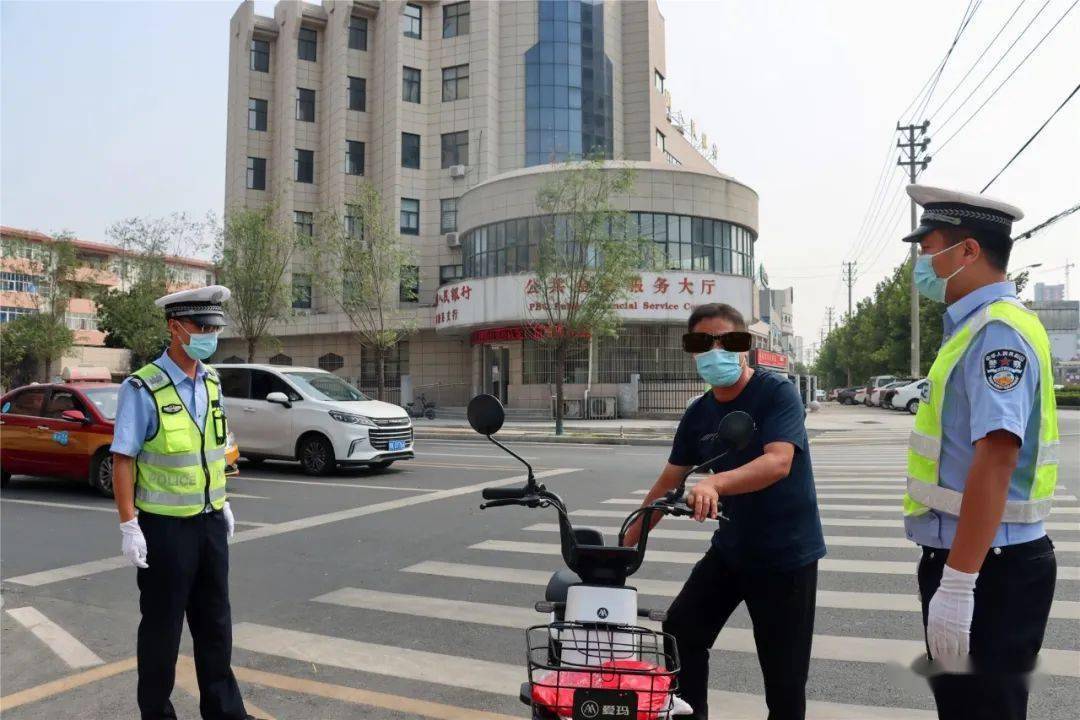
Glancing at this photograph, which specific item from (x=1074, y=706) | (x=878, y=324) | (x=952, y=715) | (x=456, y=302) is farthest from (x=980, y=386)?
(x=878, y=324)

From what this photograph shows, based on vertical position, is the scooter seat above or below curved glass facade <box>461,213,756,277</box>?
below

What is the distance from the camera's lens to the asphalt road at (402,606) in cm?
400

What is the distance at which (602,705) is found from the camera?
205 centimetres

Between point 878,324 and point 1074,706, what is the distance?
52.9 m

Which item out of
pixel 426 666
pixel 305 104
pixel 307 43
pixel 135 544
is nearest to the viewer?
pixel 135 544

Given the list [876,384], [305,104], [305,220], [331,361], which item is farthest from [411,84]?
[876,384]

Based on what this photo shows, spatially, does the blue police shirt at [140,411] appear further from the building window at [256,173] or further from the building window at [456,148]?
the building window at [256,173]

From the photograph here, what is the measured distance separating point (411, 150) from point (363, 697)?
128 feet

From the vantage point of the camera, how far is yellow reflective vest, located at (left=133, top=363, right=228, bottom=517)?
3547mm

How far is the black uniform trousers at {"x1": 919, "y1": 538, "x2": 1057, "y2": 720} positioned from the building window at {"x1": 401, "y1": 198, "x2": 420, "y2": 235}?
39592 mm

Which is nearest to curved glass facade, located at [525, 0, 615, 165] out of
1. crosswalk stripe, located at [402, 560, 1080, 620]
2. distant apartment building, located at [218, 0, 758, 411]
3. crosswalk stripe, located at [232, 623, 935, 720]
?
distant apartment building, located at [218, 0, 758, 411]

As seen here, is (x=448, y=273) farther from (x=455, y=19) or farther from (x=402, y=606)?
(x=402, y=606)

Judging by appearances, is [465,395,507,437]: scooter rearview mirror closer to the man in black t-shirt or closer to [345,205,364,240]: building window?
the man in black t-shirt

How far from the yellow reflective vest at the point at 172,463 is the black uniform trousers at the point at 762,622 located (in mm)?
2137
